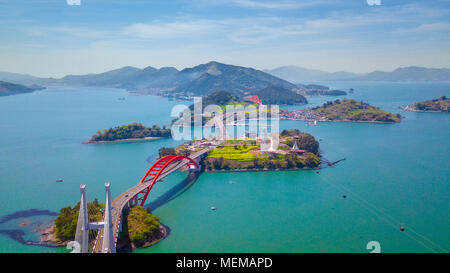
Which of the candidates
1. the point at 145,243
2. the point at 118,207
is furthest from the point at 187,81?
the point at 145,243

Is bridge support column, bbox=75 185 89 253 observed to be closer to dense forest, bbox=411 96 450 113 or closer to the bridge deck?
the bridge deck

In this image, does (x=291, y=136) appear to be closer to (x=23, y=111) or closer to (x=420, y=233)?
(x=420, y=233)

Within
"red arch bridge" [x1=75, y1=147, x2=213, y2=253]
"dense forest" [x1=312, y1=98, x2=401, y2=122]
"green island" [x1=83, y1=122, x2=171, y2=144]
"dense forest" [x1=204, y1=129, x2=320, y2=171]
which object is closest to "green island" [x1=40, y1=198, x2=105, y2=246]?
"red arch bridge" [x1=75, y1=147, x2=213, y2=253]

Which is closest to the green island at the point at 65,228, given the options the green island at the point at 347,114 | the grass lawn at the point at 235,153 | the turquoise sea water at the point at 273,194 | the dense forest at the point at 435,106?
the turquoise sea water at the point at 273,194

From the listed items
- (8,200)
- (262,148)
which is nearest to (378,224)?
(262,148)

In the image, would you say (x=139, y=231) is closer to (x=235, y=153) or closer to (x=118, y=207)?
(x=118, y=207)

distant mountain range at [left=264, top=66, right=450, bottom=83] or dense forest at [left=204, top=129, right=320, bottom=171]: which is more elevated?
distant mountain range at [left=264, top=66, right=450, bottom=83]
